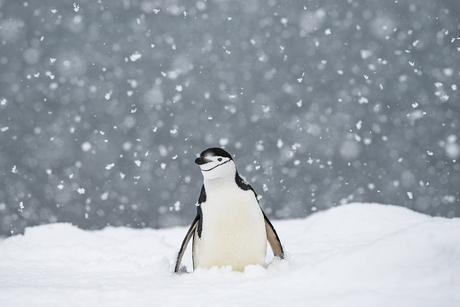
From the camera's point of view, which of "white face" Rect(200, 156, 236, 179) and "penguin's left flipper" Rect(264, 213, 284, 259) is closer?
"white face" Rect(200, 156, 236, 179)

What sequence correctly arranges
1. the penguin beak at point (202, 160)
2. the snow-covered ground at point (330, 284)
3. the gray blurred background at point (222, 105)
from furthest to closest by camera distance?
the gray blurred background at point (222, 105)
the penguin beak at point (202, 160)
the snow-covered ground at point (330, 284)


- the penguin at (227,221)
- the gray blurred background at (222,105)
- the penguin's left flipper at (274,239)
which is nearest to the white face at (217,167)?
the penguin at (227,221)

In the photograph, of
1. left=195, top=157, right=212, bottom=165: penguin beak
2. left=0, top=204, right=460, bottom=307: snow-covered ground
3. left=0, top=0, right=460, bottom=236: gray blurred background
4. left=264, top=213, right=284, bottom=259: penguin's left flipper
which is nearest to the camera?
left=0, top=204, right=460, bottom=307: snow-covered ground

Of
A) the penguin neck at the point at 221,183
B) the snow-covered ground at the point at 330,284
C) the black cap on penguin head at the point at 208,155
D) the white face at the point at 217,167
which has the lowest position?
the snow-covered ground at the point at 330,284

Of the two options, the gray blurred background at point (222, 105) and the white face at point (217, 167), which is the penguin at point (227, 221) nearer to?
Answer: the white face at point (217, 167)

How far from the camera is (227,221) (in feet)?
4.30

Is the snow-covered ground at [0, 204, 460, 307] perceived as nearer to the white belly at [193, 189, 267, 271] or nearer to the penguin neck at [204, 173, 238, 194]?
the white belly at [193, 189, 267, 271]

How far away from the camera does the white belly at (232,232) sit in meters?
1.31

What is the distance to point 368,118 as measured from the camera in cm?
269

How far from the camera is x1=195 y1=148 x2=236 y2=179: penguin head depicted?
1.31 metres

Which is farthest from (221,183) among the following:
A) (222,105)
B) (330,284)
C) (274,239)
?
(222,105)

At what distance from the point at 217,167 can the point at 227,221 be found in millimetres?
221

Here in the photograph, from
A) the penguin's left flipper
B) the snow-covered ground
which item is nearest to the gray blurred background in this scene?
the penguin's left flipper

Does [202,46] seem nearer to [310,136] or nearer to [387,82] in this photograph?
[310,136]
